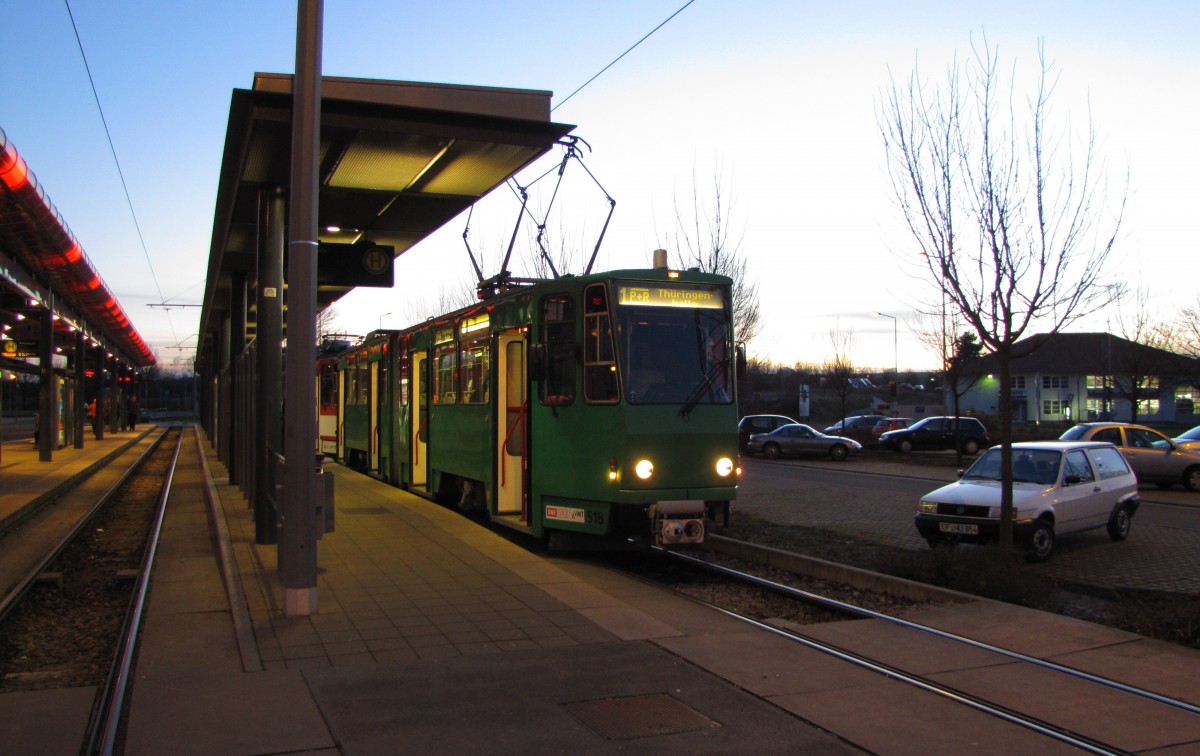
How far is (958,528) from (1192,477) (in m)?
13.4

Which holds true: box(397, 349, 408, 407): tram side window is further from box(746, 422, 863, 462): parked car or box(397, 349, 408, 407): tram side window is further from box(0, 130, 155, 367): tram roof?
box(746, 422, 863, 462): parked car

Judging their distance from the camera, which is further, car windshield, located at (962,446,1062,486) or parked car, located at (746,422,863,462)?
parked car, located at (746,422,863,462)

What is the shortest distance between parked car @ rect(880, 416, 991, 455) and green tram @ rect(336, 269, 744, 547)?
2778 centimetres

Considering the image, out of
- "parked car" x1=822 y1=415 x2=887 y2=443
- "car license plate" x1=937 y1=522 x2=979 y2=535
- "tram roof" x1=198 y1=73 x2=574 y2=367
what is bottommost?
"car license plate" x1=937 y1=522 x2=979 y2=535

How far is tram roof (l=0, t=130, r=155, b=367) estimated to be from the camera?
15.0 metres

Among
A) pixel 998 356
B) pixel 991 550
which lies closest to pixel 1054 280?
pixel 998 356

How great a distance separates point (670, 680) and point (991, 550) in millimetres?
5566

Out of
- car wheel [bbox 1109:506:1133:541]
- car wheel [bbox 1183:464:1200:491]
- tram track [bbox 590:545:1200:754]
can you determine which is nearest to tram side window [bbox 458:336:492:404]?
tram track [bbox 590:545:1200:754]

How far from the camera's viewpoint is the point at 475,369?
1339 centimetres

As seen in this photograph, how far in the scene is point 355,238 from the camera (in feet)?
52.3

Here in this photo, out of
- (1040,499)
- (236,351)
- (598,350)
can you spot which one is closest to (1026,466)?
(1040,499)

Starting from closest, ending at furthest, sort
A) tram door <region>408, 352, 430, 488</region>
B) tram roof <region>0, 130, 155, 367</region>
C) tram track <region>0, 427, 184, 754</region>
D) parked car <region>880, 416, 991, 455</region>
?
1. tram track <region>0, 427, 184, 754</region>
2. tram roof <region>0, 130, 155, 367</region>
3. tram door <region>408, 352, 430, 488</region>
4. parked car <region>880, 416, 991, 455</region>

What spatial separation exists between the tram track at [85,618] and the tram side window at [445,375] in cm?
437

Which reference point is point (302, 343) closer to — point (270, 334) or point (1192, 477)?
point (270, 334)
